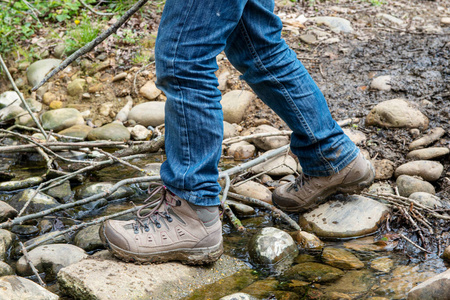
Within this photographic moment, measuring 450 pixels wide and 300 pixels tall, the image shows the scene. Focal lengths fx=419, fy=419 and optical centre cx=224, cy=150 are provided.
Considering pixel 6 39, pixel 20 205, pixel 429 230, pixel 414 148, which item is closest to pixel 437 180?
pixel 414 148

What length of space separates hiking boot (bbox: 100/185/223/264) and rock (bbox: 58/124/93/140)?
7.41 ft

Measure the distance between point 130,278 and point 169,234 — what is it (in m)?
0.22

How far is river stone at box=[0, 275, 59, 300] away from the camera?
137 centimetres

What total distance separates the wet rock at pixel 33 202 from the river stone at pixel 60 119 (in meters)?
1.49

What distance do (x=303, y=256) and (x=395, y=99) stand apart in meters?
1.76

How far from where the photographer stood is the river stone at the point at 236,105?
12.1ft

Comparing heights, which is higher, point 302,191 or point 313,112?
point 313,112

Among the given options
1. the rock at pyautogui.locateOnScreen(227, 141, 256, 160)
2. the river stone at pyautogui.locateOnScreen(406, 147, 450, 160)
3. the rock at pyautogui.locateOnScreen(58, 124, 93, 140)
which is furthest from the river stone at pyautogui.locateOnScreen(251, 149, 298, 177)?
the rock at pyautogui.locateOnScreen(58, 124, 93, 140)

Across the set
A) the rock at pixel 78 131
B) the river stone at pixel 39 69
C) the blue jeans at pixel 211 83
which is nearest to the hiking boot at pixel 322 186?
the blue jeans at pixel 211 83

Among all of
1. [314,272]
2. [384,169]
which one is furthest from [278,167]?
[314,272]

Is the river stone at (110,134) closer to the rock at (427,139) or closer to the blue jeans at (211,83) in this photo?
the blue jeans at (211,83)

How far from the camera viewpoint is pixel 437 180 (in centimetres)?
248

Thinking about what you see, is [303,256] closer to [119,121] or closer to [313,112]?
[313,112]

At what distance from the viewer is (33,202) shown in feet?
8.17
